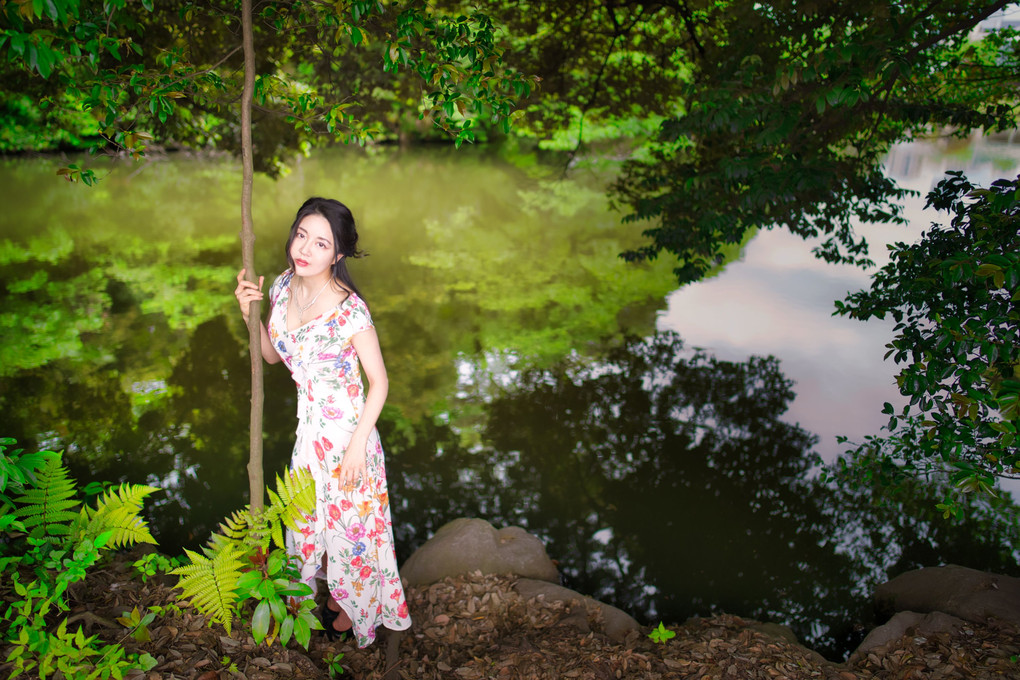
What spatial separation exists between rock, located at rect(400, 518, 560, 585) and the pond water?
1.36 ft

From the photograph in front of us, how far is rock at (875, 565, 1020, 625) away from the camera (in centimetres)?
385

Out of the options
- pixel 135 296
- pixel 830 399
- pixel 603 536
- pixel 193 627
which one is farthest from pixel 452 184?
pixel 193 627

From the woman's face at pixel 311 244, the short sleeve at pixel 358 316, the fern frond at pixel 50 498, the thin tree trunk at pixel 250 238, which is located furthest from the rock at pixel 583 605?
the fern frond at pixel 50 498

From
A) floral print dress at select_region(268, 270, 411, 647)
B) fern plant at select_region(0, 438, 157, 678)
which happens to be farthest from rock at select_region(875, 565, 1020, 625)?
fern plant at select_region(0, 438, 157, 678)

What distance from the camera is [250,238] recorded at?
2.98 metres

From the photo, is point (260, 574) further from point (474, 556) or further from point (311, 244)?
point (474, 556)

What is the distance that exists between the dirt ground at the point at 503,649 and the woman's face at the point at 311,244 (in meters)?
1.78

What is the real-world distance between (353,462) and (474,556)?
1634 mm

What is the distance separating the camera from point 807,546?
5.29 m

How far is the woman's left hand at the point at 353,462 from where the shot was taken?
321cm

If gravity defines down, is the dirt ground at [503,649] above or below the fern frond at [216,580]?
below

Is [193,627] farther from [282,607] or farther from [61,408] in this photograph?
[61,408]

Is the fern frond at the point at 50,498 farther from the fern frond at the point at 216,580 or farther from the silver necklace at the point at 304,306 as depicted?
the silver necklace at the point at 304,306

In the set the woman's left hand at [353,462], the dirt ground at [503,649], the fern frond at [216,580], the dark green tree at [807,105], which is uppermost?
the dark green tree at [807,105]
